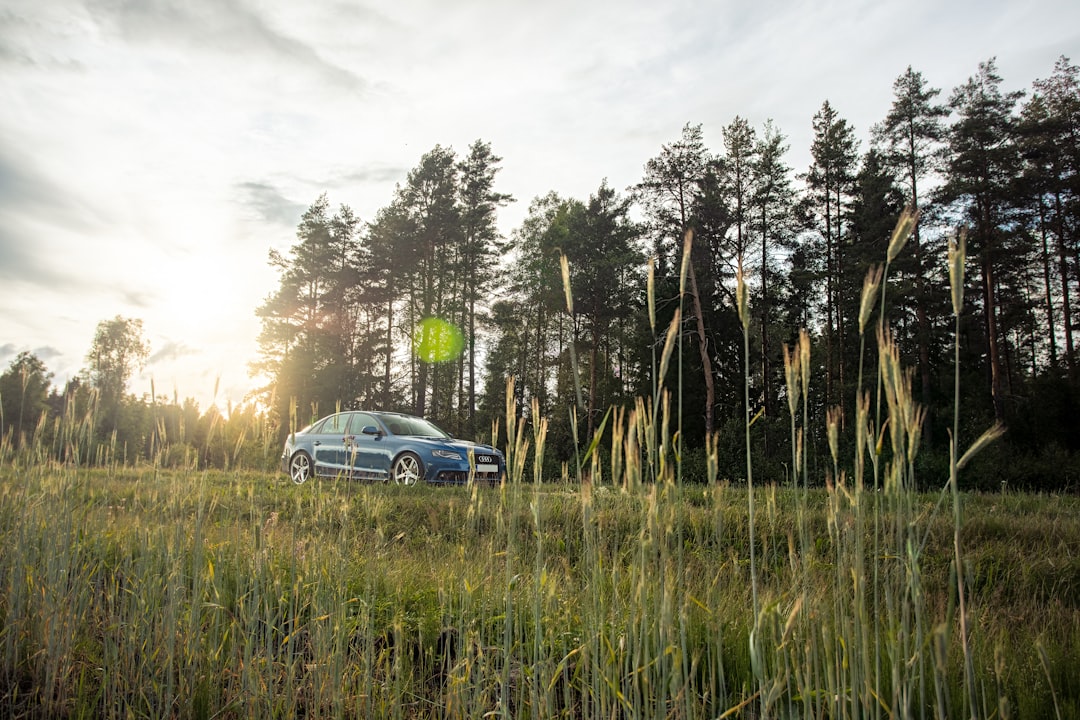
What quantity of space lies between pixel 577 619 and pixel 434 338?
1092 inches

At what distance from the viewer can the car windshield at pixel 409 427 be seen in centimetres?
1105

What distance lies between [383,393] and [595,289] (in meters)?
13.0

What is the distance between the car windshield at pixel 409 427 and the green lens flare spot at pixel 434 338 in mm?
17871

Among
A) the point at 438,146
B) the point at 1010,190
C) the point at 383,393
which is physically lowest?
the point at 383,393

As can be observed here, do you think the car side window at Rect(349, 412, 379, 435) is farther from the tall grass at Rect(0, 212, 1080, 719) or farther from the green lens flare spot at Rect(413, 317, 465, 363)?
the green lens flare spot at Rect(413, 317, 465, 363)

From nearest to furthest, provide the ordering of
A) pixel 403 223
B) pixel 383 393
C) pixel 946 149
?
1. pixel 946 149
2. pixel 403 223
3. pixel 383 393

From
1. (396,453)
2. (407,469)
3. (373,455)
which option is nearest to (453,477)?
(407,469)

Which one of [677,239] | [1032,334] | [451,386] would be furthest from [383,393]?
[1032,334]

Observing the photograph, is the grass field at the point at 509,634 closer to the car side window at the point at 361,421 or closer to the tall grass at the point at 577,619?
the tall grass at the point at 577,619

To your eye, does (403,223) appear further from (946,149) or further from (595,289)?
(946,149)

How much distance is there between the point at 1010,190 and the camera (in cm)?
2120

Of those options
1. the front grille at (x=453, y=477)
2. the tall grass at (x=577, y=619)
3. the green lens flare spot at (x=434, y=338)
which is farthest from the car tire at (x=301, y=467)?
the green lens flare spot at (x=434, y=338)

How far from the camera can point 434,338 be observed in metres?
29.9

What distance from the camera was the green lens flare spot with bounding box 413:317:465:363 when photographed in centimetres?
2952
